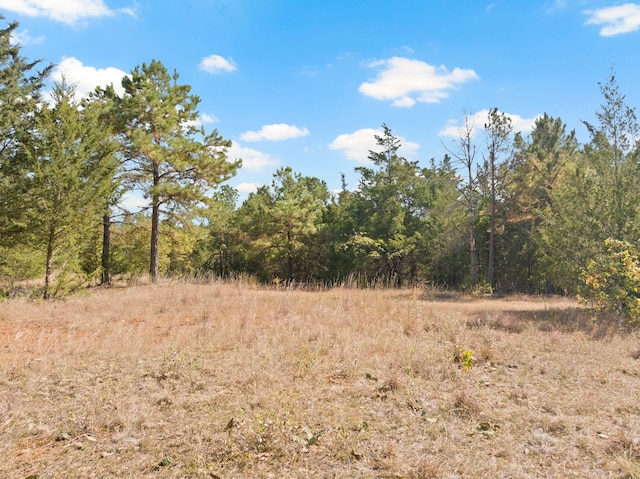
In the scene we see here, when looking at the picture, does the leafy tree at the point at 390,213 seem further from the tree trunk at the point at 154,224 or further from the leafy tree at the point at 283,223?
the tree trunk at the point at 154,224

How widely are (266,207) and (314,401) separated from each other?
74.0ft

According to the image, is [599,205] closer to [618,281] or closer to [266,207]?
[618,281]

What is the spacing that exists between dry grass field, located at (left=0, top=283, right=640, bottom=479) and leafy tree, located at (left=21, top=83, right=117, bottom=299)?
3984 millimetres

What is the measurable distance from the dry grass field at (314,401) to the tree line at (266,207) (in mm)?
4319

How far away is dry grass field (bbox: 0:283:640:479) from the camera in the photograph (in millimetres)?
3254

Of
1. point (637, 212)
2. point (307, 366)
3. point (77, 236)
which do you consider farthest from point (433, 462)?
point (77, 236)

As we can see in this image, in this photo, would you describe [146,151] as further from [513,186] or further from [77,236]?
[513,186]

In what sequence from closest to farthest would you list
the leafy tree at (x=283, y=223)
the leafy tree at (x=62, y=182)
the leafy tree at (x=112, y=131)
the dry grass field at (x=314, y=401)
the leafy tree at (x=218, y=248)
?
the dry grass field at (x=314, y=401)
the leafy tree at (x=62, y=182)
the leafy tree at (x=112, y=131)
the leafy tree at (x=283, y=223)
the leafy tree at (x=218, y=248)

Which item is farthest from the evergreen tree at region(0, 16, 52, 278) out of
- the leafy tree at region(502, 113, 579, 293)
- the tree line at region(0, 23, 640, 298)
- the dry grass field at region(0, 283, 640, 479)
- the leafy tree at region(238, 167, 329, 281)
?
the leafy tree at region(502, 113, 579, 293)

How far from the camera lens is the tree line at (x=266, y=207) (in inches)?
446

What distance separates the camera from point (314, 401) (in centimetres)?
449

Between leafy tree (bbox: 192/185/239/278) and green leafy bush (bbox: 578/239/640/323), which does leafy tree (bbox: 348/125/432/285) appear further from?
green leafy bush (bbox: 578/239/640/323)

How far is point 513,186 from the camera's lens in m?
23.5

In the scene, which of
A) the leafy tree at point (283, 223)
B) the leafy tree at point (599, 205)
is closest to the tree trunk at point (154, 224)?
the leafy tree at point (283, 223)
